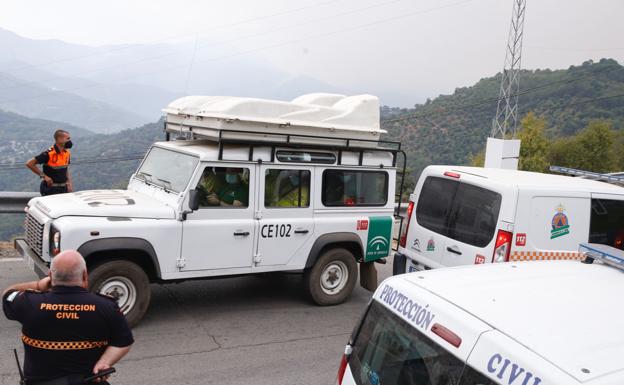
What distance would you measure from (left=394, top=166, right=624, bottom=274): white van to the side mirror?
2784 mm

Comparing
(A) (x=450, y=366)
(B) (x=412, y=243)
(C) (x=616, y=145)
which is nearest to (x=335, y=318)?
(B) (x=412, y=243)

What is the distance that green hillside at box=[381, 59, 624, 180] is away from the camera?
53031 millimetres

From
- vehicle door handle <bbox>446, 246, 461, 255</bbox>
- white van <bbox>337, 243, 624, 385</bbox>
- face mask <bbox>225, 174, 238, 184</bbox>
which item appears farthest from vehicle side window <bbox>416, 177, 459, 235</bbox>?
white van <bbox>337, 243, 624, 385</bbox>

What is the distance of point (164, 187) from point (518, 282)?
477cm

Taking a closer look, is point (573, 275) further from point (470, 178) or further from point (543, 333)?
point (470, 178)

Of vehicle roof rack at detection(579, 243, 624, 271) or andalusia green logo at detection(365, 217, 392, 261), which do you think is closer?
vehicle roof rack at detection(579, 243, 624, 271)

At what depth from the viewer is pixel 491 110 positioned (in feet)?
193

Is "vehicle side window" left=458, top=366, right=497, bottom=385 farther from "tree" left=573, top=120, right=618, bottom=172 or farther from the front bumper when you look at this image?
"tree" left=573, top=120, right=618, bottom=172

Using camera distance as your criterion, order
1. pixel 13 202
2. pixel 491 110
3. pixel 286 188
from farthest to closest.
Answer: pixel 491 110, pixel 13 202, pixel 286 188

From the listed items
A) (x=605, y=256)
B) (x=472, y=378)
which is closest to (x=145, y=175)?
(x=605, y=256)

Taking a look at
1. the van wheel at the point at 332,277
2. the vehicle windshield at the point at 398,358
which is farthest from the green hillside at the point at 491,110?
the vehicle windshield at the point at 398,358

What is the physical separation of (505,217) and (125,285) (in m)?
4.06

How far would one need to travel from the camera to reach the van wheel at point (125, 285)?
5.62 meters

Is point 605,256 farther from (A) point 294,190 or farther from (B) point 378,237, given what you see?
(B) point 378,237
